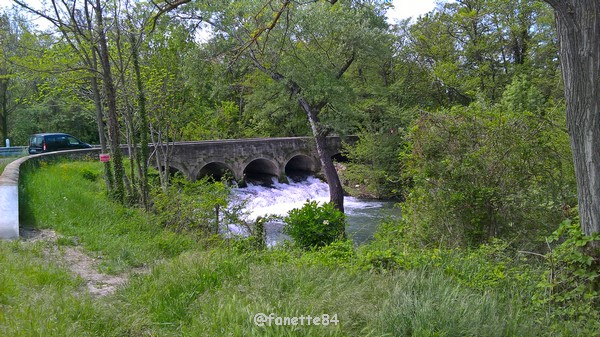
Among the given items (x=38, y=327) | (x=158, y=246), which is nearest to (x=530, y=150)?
(x=158, y=246)

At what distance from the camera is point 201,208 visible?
799 cm

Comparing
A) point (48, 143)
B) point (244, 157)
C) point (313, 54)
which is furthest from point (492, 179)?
point (48, 143)

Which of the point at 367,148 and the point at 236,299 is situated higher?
the point at 367,148

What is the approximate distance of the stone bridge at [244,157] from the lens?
66.9 feet

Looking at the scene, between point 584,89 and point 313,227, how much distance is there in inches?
171

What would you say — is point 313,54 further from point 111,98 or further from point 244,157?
point 244,157

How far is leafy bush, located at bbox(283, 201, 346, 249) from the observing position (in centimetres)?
695

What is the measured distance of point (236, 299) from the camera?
3197mm

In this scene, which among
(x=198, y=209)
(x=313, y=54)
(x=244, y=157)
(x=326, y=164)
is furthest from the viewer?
(x=244, y=157)

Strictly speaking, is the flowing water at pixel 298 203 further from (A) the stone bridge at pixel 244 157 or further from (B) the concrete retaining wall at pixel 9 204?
(B) the concrete retaining wall at pixel 9 204

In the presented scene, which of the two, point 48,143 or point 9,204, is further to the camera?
point 48,143

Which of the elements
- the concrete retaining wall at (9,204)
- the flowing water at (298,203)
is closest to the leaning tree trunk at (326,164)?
the flowing water at (298,203)

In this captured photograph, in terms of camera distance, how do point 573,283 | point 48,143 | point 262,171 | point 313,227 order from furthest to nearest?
point 262,171, point 48,143, point 313,227, point 573,283

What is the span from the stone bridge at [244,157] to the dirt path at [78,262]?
11774 mm
